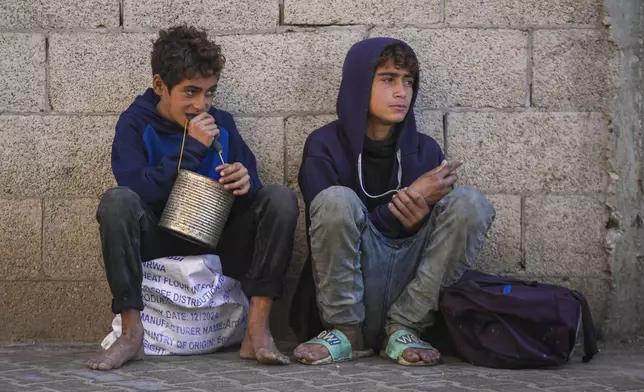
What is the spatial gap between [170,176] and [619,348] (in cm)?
227

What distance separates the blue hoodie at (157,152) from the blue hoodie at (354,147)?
29 cm

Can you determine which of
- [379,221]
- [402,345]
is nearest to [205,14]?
[379,221]

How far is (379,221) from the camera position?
4.67m

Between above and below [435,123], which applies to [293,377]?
below

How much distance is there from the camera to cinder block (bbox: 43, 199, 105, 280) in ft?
17.0

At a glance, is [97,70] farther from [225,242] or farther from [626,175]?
[626,175]

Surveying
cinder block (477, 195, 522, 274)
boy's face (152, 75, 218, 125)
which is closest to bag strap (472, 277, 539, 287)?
cinder block (477, 195, 522, 274)

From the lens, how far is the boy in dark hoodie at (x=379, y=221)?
14.7 ft

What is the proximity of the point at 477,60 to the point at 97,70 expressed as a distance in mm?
1852

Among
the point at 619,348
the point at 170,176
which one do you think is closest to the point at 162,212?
the point at 170,176

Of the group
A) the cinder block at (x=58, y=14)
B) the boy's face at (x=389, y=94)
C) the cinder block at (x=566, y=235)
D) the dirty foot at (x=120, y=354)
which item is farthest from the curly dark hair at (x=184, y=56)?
the cinder block at (x=566, y=235)

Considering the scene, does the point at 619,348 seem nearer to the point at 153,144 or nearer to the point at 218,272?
the point at 218,272

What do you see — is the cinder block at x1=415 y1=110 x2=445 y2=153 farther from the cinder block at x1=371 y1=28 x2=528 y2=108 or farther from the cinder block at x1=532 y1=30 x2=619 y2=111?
the cinder block at x1=532 y1=30 x2=619 y2=111

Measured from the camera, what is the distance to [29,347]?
199 inches
